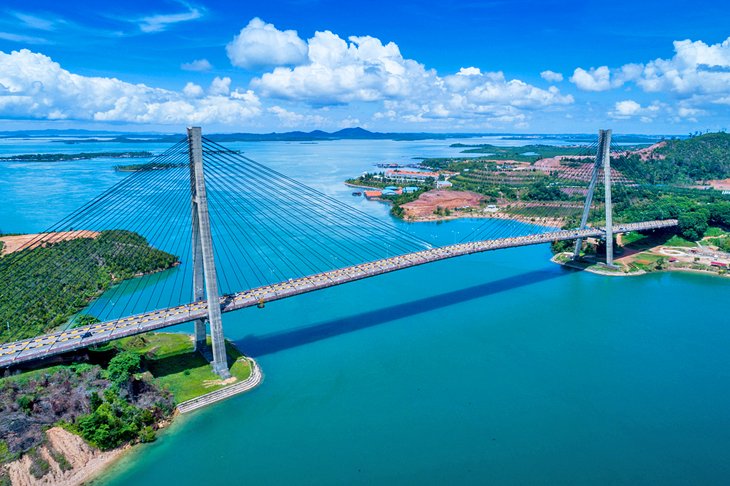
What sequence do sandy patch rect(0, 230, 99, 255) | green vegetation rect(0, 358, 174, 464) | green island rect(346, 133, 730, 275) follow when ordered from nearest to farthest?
1. green vegetation rect(0, 358, 174, 464)
2. sandy patch rect(0, 230, 99, 255)
3. green island rect(346, 133, 730, 275)

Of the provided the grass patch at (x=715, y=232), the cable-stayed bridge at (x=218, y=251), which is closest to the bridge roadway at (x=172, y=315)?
the cable-stayed bridge at (x=218, y=251)

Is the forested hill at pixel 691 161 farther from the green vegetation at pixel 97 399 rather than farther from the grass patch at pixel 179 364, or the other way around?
the green vegetation at pixel 97 399

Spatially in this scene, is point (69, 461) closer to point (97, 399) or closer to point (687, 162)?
point (97, 399)

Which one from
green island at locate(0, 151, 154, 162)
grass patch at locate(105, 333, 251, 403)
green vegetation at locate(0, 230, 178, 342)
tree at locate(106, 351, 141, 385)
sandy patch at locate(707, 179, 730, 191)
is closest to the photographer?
tree at locate(106, 351, 141, 385)

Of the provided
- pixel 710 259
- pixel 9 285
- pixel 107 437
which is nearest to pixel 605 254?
pixel 710 259

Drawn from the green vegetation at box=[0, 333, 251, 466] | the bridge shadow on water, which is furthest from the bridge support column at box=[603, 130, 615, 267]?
the green vegetation at box=[0, 333, 251, 466]

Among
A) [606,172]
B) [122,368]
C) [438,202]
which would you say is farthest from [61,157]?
[606,172]

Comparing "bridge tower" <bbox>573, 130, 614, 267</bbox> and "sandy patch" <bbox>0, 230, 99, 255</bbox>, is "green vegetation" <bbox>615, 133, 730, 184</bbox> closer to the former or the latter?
"bridge tower" <bbox>573, 130, 614, 267</bbox>
